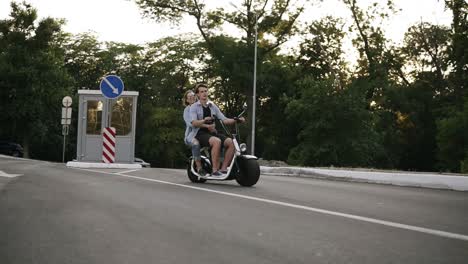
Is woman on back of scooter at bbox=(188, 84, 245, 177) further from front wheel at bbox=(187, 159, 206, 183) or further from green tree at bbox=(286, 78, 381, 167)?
green tree at bbox=(286, 78, 381, 167)

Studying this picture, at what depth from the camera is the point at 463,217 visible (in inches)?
219

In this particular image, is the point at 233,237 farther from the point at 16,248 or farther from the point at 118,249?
the point at 16,248

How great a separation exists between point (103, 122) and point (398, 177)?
36.4ft

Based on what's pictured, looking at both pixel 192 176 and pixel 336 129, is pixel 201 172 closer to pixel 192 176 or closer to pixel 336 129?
pixel 192 176

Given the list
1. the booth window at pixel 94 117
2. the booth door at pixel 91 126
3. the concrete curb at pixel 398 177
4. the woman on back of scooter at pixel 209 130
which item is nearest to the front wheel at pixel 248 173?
the woman on back of scooter at pixel 209 130

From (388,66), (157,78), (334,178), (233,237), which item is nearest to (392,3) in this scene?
(388,66)

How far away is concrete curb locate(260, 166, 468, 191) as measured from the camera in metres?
9.66

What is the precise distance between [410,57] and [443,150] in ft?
23.1

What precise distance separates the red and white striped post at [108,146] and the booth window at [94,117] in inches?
58.9

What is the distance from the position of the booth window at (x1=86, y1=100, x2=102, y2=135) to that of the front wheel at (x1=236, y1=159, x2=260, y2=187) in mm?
10821

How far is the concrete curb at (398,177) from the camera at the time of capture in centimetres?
966

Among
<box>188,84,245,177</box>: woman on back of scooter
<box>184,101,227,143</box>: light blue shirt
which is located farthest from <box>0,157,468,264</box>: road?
<box>184,101,227,143</box>: light blue shirt

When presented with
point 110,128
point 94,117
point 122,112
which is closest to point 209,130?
point 110,128

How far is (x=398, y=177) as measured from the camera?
35.7 ft
